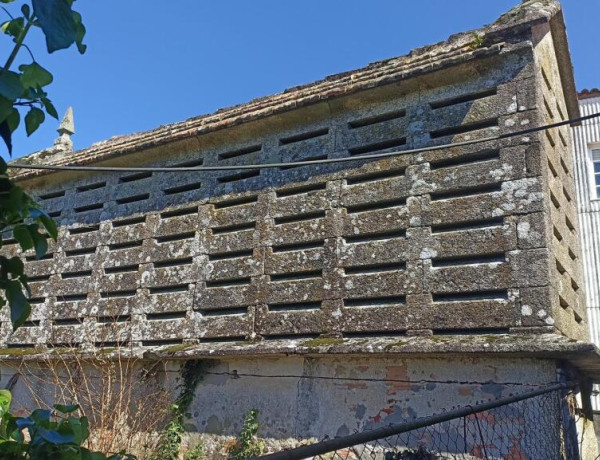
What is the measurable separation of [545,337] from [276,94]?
178 inches

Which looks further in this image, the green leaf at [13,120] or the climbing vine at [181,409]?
the climbing vine at [181,409]

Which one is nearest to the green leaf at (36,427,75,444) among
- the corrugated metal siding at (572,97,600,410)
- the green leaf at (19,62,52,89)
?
the green leaf at (19,62,52,89)

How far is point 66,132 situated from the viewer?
1045 centimetres

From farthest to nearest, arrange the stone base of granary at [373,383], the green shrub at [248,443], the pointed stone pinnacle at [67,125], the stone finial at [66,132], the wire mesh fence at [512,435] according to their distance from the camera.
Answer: the pointed stone pinnacle at [67,125]
the stone finial at [66,132]
the green shrub at [248,443]
the stone base of granary at [373,383]
the wire mesh fence at [512,435]

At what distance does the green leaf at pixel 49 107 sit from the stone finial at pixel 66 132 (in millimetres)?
9430

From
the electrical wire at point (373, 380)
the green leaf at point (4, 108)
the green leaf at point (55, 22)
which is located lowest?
the electrical wire at point (373, 380)

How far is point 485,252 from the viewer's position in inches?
199

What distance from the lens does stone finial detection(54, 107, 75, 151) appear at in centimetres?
1014

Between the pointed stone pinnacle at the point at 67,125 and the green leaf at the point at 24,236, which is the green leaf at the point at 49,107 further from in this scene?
the pointed stone pinnacle at the point at 67,125

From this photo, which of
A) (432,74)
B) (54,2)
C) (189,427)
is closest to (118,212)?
(189,427)

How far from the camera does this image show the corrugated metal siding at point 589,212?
36.4ft

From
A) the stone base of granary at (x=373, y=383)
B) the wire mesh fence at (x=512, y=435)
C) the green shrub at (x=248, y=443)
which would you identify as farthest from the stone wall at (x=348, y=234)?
the green shrub at (x=248, y=443)

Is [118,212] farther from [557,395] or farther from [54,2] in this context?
[54,2]

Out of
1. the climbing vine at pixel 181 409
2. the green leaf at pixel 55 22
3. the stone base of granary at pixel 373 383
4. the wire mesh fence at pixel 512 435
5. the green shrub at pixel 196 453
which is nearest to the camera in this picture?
the green leaf at pixel 55 22
